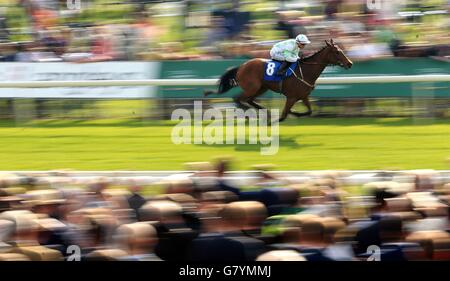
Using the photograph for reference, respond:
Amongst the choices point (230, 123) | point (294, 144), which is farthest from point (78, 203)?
point (230, 123)

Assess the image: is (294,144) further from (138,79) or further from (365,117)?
(138,79)

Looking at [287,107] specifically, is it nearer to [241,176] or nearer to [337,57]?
[337,57]

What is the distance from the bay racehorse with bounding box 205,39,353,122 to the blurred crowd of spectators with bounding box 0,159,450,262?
6.65 metres

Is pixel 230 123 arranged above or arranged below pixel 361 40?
below

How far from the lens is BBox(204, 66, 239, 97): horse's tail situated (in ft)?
40.5

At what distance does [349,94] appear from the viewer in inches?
492

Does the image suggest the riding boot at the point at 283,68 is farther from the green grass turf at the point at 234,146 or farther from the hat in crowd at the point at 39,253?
the hat in crowd at the point at 39,253

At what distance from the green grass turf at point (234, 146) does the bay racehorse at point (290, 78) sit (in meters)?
0.37

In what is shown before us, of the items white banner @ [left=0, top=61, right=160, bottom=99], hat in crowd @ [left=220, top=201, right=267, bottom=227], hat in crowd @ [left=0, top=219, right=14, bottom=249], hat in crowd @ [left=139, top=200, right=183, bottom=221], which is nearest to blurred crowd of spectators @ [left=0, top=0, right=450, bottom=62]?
white banner @ [left=0, top=61, right=160, bottom=99]

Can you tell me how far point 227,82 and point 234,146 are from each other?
140 cm

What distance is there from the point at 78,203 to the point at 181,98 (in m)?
7.56

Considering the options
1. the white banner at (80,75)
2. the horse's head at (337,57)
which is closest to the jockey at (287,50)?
the horse's head at (337,57)

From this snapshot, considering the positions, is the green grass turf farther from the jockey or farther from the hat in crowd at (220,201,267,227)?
the hat in crowd at (220,201,267,227)

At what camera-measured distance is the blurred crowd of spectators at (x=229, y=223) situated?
4.20 metres
